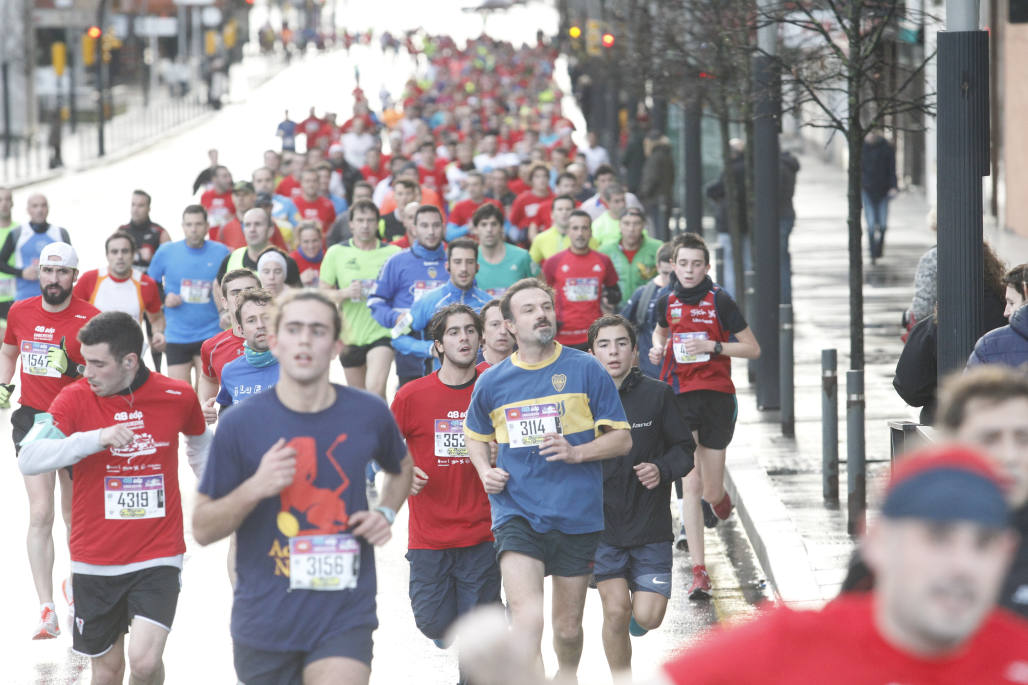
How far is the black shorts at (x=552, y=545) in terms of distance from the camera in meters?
7.37

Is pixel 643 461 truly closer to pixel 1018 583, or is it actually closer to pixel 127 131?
pixel 1018 583

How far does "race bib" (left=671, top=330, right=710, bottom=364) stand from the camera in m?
10.5

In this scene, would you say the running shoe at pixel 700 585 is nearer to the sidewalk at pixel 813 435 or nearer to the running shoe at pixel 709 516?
the sidewalk at pixel 813 435

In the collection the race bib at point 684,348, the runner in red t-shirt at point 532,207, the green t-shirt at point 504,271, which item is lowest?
the race bib at point 684,348

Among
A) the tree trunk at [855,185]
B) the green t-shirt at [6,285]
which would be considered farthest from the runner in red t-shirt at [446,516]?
the green t-shirt at [6,285]

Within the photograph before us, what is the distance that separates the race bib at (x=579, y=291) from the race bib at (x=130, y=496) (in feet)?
22.2

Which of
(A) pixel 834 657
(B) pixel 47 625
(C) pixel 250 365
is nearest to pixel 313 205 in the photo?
(B) pixel 47 625

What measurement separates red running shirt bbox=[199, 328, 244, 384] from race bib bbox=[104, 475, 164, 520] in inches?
98.0

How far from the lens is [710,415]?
417 inches

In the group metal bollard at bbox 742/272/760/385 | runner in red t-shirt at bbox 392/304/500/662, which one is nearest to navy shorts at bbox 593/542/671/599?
runner in red t-shirt at bbox 392/304/500/662

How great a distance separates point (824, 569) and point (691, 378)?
59.2 inches

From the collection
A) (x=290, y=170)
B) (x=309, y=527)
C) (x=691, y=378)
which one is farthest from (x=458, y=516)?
(x=290, y=170)

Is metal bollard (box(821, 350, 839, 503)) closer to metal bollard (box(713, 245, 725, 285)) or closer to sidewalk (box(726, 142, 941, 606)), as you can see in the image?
sidewalk (box(726, 142, 941, 606))

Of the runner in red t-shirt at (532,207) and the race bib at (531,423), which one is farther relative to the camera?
the runner in red t-shirt at (532,207)
